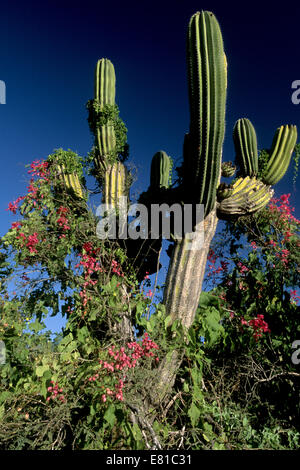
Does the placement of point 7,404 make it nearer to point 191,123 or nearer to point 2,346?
point 2,346

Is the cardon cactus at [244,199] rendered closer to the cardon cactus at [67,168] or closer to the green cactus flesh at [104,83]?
the cardon cactus at [67,168]

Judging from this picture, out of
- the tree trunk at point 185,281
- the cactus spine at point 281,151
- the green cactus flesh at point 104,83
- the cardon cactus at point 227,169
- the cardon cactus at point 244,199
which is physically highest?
the green cactus flesh at point 104,83

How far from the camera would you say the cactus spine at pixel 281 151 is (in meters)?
5.18

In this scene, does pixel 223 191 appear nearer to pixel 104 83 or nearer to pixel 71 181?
pixel 71 181

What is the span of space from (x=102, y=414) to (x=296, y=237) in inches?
162

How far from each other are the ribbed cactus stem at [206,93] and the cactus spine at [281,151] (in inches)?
73.6

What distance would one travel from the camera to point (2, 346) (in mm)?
2865

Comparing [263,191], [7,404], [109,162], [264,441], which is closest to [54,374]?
[7,404]

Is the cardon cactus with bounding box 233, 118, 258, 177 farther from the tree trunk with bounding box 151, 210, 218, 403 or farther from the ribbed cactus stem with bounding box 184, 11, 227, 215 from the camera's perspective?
the ribbed cactus stem with bounding box 184, 11, 227, 215

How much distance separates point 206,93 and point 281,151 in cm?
237

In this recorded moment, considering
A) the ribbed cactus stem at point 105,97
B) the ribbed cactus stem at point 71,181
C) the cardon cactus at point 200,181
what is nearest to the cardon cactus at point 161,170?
the cardon cactus at point 200,181

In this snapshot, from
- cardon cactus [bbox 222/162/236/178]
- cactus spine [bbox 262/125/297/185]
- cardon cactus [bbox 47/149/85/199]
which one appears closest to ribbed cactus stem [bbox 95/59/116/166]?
cardon cactus [bbox 47/149/85/199]

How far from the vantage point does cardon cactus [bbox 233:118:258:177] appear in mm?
5039

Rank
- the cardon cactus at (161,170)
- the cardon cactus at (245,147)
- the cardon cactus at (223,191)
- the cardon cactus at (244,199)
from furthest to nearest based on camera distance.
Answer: the cardon cactus at (161,170) → the cardon cactus at (245,147) → the cardon cactus at (244,199) → the cardon cactus at (223,191)
